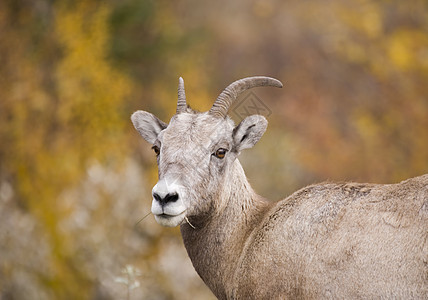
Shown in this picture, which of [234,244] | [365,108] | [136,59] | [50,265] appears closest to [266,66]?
[365,108]

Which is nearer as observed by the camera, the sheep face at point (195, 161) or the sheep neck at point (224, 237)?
the sheep face at point (195, 161)

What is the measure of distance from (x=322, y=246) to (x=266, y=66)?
90.9 feet

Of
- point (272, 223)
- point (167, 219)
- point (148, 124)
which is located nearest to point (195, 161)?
point (167, 219)

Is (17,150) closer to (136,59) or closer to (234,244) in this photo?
(136,59)

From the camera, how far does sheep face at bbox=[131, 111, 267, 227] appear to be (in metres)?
6.02

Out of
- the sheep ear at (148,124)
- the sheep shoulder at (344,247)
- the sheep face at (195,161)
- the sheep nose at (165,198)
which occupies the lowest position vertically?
the sheep shoulder at (344,247)

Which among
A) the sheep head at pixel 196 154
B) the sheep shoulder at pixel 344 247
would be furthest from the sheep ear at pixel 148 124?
the sheep shoulder at pixel 344 247

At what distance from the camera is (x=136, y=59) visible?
24750mm

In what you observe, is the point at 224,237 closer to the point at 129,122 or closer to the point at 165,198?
the point at 165,198

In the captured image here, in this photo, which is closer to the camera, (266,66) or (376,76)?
(376,76)

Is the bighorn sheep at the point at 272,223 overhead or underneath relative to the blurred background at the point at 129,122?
underneath

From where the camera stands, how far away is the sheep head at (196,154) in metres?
6.04

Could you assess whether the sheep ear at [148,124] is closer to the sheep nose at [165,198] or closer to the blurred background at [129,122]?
the sheep nose at [165,198]

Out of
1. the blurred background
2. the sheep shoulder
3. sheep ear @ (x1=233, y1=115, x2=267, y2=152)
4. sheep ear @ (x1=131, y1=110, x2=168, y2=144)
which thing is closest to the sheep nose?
the sheep shoulder
